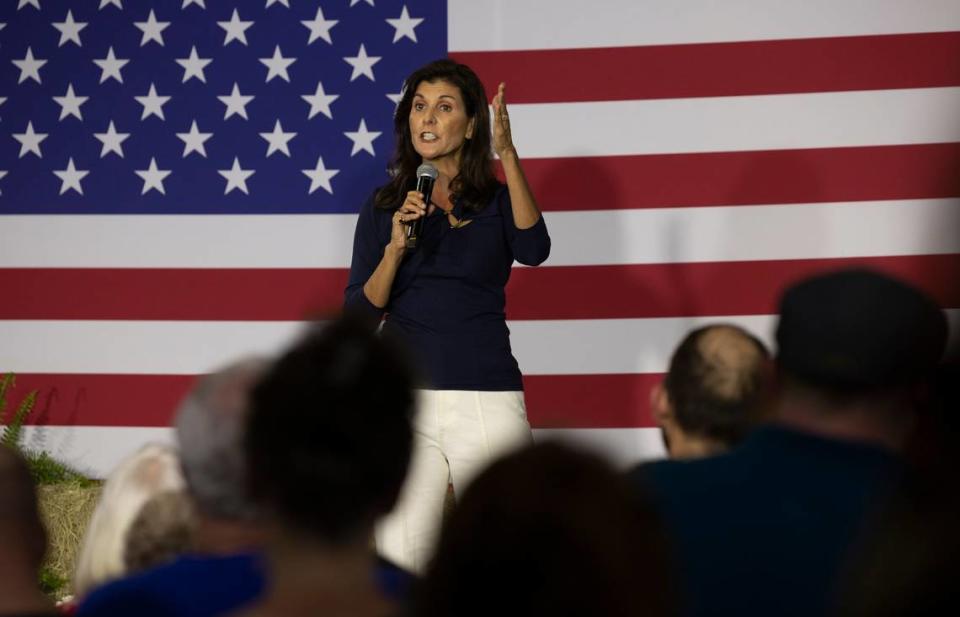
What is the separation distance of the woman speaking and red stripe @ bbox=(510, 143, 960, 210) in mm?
908

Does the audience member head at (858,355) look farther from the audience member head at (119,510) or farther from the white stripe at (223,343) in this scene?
the white stripe at (223,343)

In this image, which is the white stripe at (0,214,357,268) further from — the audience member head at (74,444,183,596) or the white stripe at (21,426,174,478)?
the audience member head at (74,444,183,596)

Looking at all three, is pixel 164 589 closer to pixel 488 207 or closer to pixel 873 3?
pixel 488 207

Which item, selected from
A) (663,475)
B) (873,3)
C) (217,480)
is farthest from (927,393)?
(873,3)

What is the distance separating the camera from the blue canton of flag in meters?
3.96

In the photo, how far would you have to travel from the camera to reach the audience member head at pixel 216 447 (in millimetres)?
1135

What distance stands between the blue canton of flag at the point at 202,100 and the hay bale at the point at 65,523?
97 centimetres

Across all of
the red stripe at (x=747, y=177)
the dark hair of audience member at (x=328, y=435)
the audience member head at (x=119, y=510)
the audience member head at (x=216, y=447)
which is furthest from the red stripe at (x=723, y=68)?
the dark hair of audience member at (x=328, y=435)

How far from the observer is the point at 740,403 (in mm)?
1626

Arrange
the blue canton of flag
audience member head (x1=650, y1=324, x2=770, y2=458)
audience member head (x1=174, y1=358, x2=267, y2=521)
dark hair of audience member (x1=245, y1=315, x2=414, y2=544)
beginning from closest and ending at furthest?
1. dark hair of audience member (x1=245, y1=315, x2=414, y2=544)
2. audience member head (x1=174, y1=358, x2=267, y2=521)
3. audience member head (x1=650, y1=324, x2=770, y2=458)
4. the blue canton of flag

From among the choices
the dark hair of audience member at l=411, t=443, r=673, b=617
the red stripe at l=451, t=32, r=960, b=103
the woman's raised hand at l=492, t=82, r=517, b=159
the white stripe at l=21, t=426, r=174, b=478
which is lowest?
the white stripe at l=21, t=426, r=174, b=478

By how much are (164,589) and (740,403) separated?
86 centimetres

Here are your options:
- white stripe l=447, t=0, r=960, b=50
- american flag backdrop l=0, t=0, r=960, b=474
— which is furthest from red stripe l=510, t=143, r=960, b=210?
white stripe l=447, t=0, r=960, b=50

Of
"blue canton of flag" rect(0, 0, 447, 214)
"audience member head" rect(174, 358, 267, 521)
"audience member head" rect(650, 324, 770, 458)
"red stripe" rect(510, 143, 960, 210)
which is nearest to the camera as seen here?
"audience member head" rect(174, 358, 267, 521)
